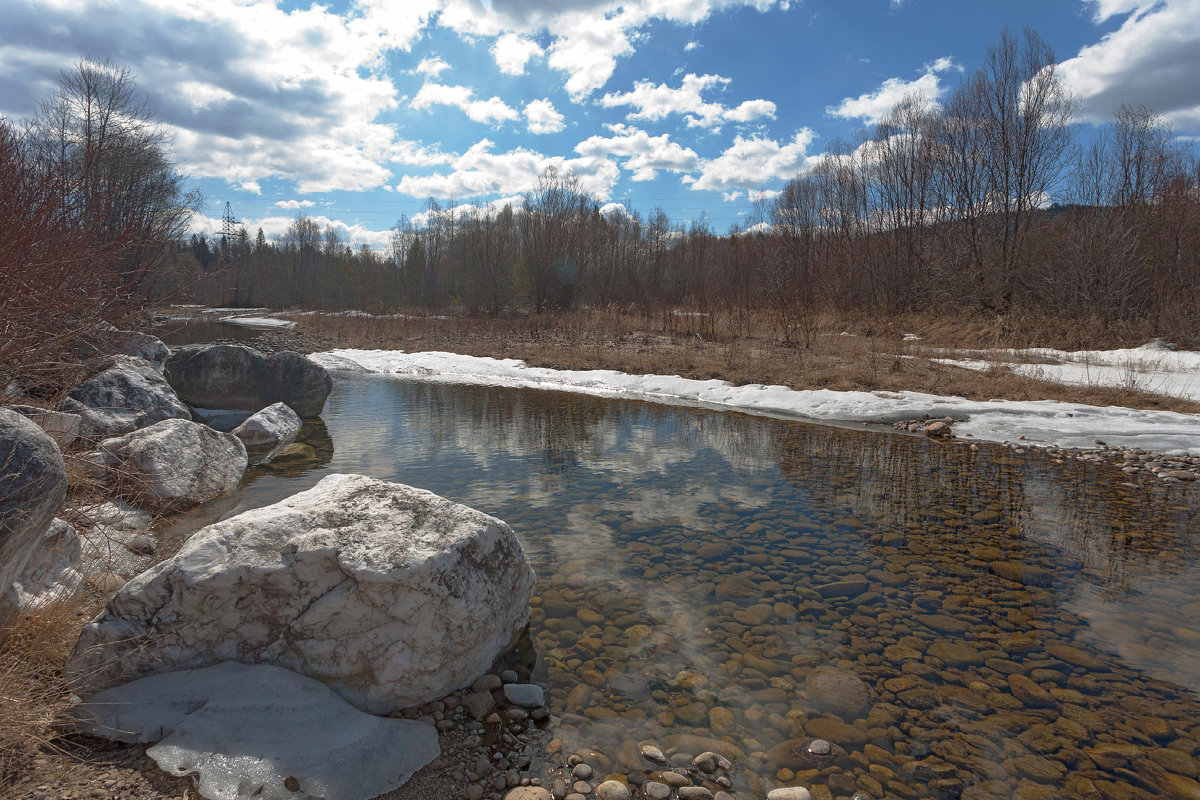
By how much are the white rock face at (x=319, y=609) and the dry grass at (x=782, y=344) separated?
33.3 ft

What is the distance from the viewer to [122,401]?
727 centimetres

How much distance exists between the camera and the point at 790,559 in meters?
4.75

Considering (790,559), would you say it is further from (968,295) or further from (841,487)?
(968,295)

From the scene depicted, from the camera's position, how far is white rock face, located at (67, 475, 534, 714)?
2.65 m

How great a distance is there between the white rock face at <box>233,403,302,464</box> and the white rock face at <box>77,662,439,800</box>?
5.89 m

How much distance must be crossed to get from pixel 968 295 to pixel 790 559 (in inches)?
841

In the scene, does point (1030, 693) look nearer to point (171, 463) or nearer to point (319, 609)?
point (319, 609)

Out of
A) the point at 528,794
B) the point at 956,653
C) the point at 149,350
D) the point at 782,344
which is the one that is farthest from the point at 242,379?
the point at 782,344

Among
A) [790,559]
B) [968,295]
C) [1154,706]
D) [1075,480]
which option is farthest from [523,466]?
[968,295]

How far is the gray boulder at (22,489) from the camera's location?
2.50 meters

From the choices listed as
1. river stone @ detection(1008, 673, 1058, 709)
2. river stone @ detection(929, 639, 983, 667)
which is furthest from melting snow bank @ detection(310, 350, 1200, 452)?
river stone @ detection(1008, 673, 1058, 709)

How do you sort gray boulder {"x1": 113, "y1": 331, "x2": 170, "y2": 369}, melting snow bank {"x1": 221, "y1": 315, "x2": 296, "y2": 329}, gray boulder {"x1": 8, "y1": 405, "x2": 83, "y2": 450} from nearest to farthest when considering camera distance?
gray boulder {"x1": 8, "y1": 405, "x2": 83, "y2": 450}, gray boulder {"x1": 113, "y1": 331, "x2": 170, "y2": 369}, melting snow bank {"x1": 221, "y1": 315, "x2": 296, "y2": 329}

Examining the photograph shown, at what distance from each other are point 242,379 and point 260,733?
9476 millimetres

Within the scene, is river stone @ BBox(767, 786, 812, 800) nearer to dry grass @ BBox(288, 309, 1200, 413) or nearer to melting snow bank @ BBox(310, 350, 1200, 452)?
melting snow bank @ BBox(310, 350, 1200, 452)
